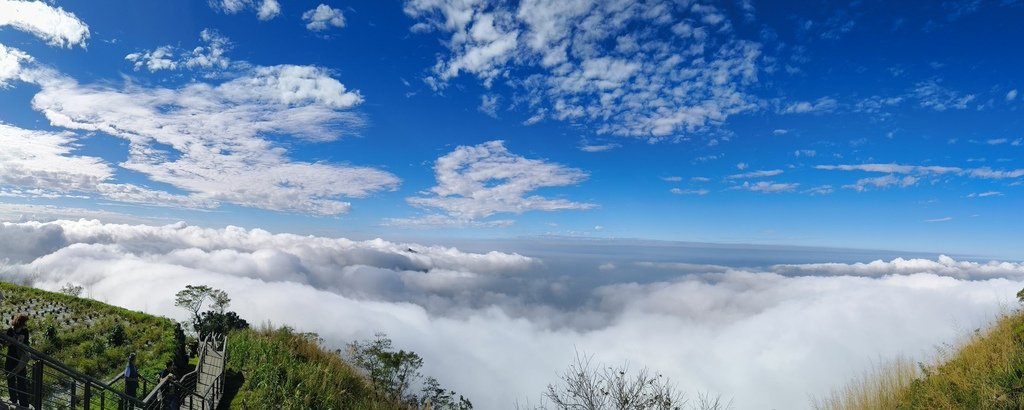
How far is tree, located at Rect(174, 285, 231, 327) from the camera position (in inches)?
1537

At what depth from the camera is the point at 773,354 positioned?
600 feet

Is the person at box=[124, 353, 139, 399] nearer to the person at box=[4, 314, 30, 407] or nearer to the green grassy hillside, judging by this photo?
the person at box=[4, 314, 30, 407]

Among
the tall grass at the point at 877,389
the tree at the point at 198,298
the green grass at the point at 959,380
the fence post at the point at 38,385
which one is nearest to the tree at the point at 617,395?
the tall grass at the point at 877,389

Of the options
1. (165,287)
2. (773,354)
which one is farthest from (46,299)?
(773,354)

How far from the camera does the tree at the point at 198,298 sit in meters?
39.0

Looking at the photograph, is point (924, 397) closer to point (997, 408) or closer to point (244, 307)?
point (997, 408)

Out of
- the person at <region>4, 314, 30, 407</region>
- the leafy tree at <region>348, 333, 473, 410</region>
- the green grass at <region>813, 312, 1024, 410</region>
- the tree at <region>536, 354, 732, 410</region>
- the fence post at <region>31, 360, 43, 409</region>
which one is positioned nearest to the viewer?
the fence post at <region>31, 360, 43, 409</region>

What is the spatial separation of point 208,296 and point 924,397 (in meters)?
46.8

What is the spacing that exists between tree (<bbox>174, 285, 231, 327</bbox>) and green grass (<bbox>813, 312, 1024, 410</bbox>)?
143ft

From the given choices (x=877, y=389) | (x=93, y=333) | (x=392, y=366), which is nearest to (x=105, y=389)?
(x=877, y=389)

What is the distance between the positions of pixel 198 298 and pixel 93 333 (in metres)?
22.4

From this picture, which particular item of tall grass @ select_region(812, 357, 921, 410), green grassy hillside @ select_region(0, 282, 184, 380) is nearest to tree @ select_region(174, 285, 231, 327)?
green grassy hillside @ select_region(0, 282, 184, 380)

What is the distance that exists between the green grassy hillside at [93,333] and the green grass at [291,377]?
3840 millimetres

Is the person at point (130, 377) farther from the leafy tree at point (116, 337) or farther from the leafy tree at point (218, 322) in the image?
the leafy tree at point (218, 322)
